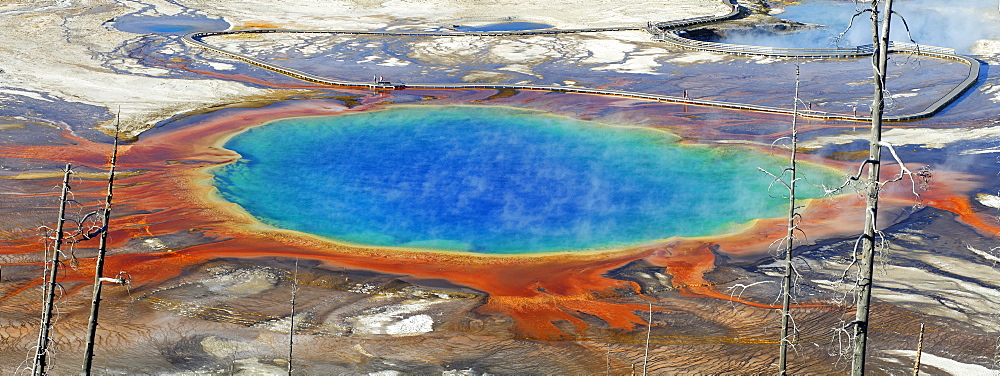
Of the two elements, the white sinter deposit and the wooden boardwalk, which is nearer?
the wooden boardwalk

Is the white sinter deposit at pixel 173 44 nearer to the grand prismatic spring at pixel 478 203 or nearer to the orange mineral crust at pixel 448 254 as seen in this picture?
the grand prismatic spring at pixel 478 203

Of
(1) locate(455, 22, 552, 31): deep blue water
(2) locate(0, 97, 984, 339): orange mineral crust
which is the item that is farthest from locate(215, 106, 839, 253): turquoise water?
(1) locate(455, 22, 552, 31): deep blue water

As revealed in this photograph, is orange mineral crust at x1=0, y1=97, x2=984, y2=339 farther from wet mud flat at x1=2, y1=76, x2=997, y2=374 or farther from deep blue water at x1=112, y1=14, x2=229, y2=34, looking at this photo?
deep blue water at x1=112, y1=14, x2=229, y2=34

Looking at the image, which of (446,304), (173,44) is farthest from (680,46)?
(446,304)

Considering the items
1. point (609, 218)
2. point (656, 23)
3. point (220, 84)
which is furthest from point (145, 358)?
point (656, 23)

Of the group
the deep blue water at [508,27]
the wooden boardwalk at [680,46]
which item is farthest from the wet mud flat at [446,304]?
the deep blue water at [508,27]

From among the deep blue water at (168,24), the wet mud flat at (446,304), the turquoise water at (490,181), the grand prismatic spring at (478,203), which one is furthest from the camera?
the deep blue water at (168,24)

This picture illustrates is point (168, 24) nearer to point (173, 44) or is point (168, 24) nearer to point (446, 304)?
point (173, 44)
